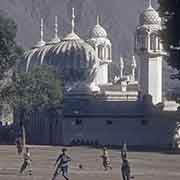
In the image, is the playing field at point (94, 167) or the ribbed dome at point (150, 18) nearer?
the playing field at point (94, 167)

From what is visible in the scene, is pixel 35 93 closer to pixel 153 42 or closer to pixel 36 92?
pixel 36 92

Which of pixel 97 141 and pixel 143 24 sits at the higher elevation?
pixel 143 24

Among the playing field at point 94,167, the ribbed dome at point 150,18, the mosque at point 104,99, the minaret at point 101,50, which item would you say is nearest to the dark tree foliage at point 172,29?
the mosque at point 104,99

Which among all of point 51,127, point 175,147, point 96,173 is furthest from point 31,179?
point 51,127

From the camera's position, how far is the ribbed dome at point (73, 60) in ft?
342

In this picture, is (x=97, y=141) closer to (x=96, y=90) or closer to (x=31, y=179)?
(x=96, y=90)

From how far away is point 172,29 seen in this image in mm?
52531

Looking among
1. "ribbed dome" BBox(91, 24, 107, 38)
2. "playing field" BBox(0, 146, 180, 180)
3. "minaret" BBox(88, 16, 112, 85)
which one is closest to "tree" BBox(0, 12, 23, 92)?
"playing field" BBox(0, 146, 180, 180)

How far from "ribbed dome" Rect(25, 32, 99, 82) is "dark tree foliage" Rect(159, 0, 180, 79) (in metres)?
49.7

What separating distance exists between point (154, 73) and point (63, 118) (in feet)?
67.5

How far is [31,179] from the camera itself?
34094 mm

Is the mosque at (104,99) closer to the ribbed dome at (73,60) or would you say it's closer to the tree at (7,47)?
the ribbed dome at (73,60)

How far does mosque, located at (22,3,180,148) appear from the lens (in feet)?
237

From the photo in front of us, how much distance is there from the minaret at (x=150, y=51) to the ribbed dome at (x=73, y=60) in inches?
453
